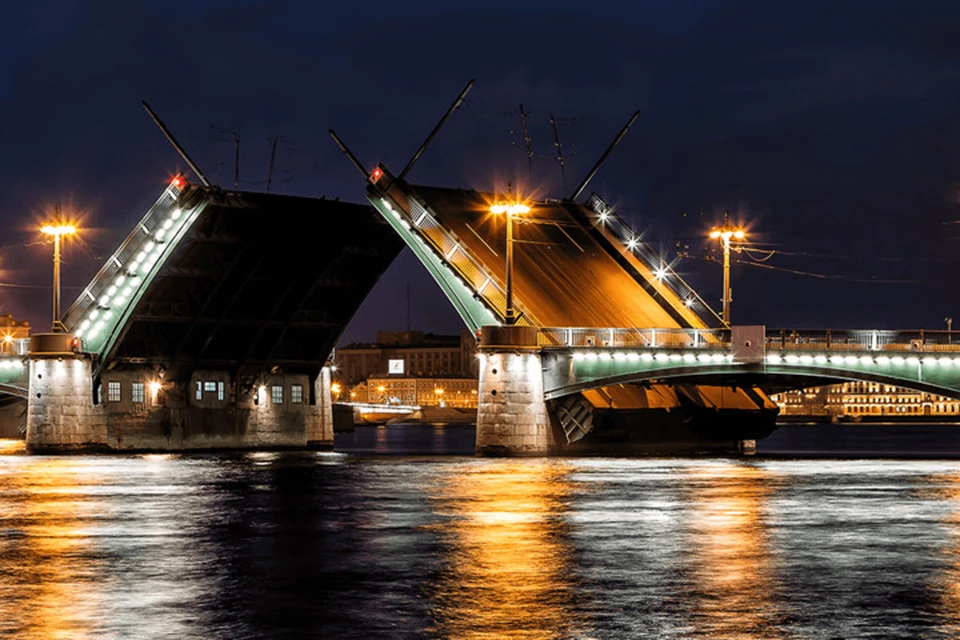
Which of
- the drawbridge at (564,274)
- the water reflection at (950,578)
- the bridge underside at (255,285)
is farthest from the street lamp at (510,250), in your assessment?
the water reflection at (950,578)

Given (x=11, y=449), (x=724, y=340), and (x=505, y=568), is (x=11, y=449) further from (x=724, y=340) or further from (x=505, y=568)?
(x=505, y=568)

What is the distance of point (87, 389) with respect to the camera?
8344cm

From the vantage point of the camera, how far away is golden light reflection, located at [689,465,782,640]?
725 inches

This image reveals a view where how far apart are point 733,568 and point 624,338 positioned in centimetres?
5258

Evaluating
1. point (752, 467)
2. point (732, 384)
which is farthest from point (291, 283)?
point (752, 467)

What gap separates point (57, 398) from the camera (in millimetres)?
82812

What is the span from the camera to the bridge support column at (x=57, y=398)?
8231 centimetres

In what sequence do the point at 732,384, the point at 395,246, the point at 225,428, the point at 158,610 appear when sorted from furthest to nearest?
the point at 225,428
the point at 395,246
the point at 732,384
the point at 158,610

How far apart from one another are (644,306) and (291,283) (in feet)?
58.8

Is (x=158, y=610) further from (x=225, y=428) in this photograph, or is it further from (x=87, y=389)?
(x=225, y=428)

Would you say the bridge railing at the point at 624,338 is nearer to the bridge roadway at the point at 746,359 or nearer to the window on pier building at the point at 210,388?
the bridge roadway at the point at 746,359

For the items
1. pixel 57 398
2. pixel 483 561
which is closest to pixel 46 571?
pixel 483 561

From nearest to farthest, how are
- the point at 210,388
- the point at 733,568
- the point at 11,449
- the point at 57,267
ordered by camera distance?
1. the point at 733,568
2. the point at 57,267
3. the point at 210,388
4. the point at 11,449

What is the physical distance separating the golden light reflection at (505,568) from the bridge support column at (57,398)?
142ft
